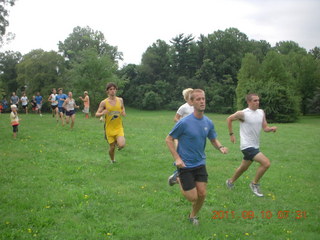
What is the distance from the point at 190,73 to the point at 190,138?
74.8 meters

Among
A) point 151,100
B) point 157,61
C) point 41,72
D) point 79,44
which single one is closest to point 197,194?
point 41,72

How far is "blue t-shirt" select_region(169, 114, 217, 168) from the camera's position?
201 inches

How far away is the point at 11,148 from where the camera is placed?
11.7 m

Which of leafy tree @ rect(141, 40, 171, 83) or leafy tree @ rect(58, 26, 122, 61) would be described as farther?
leafy tree @ rect(141, 40, 171, 83)

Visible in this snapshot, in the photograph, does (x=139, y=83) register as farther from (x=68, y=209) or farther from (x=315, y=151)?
(x=68, y=209)

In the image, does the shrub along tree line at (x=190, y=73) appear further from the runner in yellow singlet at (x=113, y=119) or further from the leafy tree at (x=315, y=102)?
the runner in yellow singlet at (x=113, y=119)

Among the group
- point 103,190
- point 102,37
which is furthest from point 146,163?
point 102,37

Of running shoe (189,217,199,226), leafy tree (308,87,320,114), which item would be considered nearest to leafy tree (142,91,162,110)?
leafy tree (308,87,320,114)

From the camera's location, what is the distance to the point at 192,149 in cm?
517

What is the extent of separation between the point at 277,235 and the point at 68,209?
12.6 feet

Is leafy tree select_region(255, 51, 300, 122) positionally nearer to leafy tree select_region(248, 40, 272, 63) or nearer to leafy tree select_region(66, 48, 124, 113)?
leafy tree select_region(66, 48, 124, 113)

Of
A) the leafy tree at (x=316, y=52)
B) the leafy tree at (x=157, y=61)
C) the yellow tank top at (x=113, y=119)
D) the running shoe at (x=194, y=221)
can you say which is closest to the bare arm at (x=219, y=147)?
the running shoe at (x=194, y=221)
